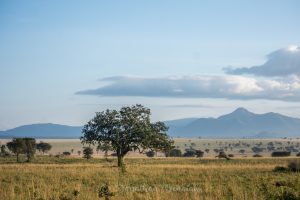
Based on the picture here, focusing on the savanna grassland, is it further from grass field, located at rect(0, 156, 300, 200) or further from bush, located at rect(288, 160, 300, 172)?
bush, located at rect(288, 160, 300, 172)

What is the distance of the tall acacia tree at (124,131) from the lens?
186 feet

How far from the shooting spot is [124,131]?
56.9 m

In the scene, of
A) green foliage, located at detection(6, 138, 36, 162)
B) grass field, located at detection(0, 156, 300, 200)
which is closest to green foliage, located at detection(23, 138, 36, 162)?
green foliage, located at detection(6, 138, 36, 162)

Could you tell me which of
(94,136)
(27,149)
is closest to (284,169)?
(94,136)

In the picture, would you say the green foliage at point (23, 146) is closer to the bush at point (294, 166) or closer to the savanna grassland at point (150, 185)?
the savanna grassland at point (150, 185)

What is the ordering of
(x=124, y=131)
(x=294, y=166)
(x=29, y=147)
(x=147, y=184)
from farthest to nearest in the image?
(x=29, y=147) → (x=124, y=131) → (x=294, y=166) → (x=147, y=184)

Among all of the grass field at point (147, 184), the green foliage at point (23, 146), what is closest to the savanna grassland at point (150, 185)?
the grass field at point (147, 184)

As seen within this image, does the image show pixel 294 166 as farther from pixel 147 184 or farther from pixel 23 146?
pixel 23 146

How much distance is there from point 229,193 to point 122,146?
37019 mm

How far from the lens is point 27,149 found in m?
83.3

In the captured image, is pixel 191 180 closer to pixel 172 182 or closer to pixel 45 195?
pixel 172 182

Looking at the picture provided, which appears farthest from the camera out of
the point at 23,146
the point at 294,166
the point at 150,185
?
the point at 23,146

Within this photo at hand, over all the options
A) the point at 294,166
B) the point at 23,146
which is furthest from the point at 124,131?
the point at 23,146

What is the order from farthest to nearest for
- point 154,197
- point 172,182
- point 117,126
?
point 117,126 → point 172,182 → point 154,197
